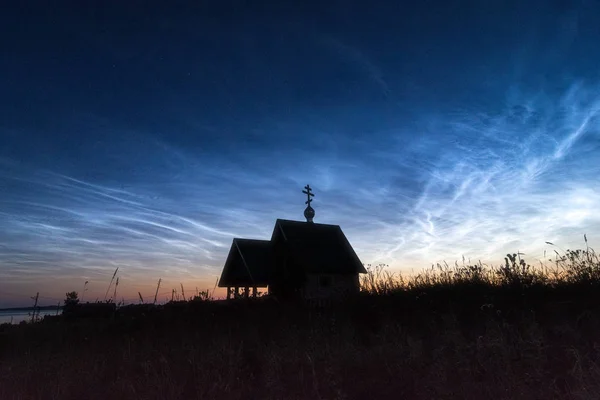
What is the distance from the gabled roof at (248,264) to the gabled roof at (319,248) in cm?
192

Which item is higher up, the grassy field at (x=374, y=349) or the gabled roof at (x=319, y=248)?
the gabled roof at (x=319, y=248)

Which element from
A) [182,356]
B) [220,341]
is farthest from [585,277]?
[182,356]

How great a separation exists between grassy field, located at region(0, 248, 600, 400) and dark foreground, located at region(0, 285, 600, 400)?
0.02 m

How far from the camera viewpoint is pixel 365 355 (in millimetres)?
5828

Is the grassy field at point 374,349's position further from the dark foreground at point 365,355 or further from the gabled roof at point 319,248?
the gabled roof at point 319,248

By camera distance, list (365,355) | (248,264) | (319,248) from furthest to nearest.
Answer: (248,264), (319,248), (365,355)

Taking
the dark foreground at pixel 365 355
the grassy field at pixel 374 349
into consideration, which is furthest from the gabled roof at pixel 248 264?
the dark foreground at pixel 365 355

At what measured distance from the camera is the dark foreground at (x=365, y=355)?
4465 millimetres

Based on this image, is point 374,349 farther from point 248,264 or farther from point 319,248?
point 248,264

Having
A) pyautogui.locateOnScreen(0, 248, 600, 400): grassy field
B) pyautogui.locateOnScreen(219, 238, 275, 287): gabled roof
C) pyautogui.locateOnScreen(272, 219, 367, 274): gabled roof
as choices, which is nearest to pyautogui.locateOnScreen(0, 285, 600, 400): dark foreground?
pyautogui.locateOnScreen(0, 248, 600, 400): grassy field

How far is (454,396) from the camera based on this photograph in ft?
13.8

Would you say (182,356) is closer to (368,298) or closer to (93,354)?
(93,354)

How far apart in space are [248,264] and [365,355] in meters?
18.3

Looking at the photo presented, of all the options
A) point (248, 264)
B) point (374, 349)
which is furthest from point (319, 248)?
point (374, 349)
